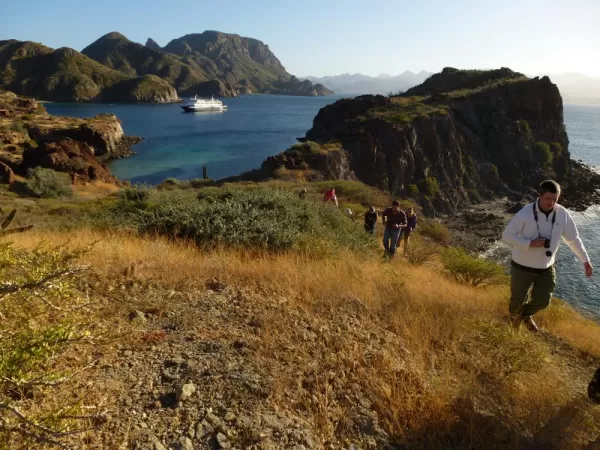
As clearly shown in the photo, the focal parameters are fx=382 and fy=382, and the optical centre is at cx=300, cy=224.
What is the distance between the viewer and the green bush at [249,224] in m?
7.33

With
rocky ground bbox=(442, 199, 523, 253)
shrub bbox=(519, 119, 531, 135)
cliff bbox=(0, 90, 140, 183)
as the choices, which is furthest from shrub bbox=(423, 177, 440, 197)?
cliff bbox=(0, 90, 140, 183)

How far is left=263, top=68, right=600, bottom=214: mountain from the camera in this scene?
4303cm

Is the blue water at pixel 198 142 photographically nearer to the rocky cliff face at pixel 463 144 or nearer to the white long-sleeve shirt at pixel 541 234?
the rocky cliff face at pixel 463 144

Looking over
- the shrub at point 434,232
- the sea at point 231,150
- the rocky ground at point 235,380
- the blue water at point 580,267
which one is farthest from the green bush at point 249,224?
the shrub at point 434,232

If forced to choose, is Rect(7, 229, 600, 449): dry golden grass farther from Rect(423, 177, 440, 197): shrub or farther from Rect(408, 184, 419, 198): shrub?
Rect(423, 177, 440, 197): shrub

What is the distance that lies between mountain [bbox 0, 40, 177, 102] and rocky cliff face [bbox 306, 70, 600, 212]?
404ft

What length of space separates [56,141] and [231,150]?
2911cm

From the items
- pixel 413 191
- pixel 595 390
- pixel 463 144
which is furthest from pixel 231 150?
pixel 595 390

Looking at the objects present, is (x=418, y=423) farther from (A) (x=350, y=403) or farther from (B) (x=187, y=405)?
(B) (x=187, y=405)

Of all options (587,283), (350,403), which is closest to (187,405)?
Result: (350,403)

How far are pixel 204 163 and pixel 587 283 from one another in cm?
4834

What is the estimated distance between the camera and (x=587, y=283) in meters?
26.2

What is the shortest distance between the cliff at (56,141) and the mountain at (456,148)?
19.6m

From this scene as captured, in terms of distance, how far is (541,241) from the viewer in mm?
4477
